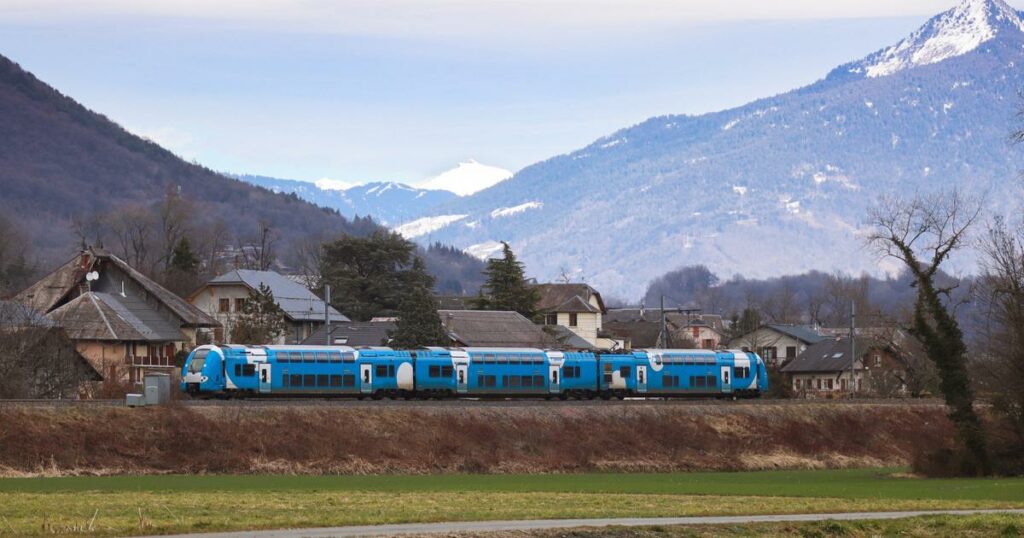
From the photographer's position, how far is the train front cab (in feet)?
262

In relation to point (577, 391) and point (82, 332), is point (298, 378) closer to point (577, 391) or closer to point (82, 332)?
point (577, 391)

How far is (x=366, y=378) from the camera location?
8450 cm

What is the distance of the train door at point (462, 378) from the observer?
87688 millimetres

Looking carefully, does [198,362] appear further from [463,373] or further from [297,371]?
[463,373]

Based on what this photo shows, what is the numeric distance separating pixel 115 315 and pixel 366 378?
99.4 ft

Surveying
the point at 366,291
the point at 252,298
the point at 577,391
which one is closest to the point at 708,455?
the point at 577,391

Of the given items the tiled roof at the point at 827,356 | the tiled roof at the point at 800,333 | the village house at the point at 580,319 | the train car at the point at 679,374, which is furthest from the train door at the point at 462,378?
Result: the tiled roof at the point at 800,333

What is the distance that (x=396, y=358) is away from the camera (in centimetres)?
8556

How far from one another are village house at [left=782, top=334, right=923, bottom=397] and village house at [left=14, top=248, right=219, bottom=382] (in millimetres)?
49452

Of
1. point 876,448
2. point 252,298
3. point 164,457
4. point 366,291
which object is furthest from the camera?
point 366,291

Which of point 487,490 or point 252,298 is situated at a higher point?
point 252,298

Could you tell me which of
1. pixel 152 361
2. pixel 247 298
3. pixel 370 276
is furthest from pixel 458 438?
pixel 370 276

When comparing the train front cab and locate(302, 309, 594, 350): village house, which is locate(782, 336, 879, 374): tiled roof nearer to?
locate(302, 309, 594, 350): village house

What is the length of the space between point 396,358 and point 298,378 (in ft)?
18.9
